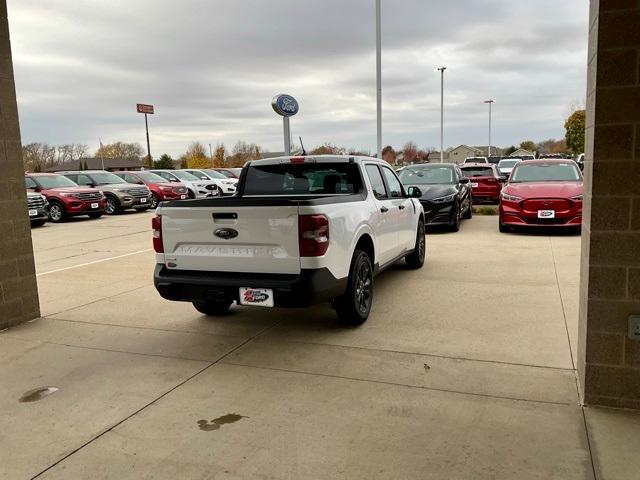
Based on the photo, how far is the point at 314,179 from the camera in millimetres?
6020

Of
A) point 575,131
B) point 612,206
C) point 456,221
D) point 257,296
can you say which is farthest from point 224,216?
point 575,131

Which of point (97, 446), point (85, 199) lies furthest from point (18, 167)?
point (85, 199)

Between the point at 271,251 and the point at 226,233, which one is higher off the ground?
the point at 226,233

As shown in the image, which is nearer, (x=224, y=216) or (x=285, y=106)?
(x=224, y=216)

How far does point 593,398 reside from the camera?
11.6 feet

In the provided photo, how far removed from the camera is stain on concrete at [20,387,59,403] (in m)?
3.89

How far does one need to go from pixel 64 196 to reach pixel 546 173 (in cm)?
1456

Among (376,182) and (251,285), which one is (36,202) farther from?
(251,285)

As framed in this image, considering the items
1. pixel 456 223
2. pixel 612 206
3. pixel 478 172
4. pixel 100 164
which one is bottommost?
pixel 456 223

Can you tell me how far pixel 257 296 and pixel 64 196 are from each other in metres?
15.4

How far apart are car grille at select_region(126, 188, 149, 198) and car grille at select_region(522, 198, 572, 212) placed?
14.6 m

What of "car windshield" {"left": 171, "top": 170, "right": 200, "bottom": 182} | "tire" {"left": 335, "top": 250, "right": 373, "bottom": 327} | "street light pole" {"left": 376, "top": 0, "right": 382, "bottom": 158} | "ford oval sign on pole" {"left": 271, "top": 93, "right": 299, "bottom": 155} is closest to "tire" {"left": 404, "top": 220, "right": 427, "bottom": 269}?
"tire" {"left": 335, "top": 250, "right": 373, "bottom": 327}

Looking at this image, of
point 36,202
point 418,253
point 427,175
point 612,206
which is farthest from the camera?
point 36,202

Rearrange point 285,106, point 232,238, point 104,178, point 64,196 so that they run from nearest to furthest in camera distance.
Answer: point 232,238, point 285,106, point 64,196, point 104,178
